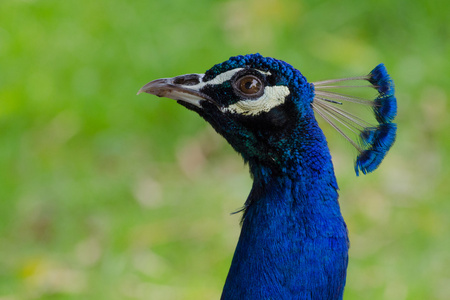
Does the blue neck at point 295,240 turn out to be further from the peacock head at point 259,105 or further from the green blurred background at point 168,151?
the green blurred background at point 168,151

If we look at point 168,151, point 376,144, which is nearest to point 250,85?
point 376,144

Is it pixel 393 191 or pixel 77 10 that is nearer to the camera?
pixel 393 191

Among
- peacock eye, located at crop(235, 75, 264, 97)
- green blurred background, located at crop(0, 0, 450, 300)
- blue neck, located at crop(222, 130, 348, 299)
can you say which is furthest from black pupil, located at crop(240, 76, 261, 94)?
green blurred background, located at crop(0, 0, 450, 300)

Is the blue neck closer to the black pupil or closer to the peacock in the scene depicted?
the peacock

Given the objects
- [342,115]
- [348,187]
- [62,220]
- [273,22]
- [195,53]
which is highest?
[273,22]

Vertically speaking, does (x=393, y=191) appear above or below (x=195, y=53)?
below

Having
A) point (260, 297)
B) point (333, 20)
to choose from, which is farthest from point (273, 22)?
point (260, 297)

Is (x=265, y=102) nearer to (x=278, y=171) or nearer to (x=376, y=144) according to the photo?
(x=278, y=171)

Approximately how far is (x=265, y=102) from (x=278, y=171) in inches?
5.1

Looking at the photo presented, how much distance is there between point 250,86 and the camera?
1.27 metres

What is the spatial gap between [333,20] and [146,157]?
46.4 inches

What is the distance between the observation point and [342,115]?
1.39 metres

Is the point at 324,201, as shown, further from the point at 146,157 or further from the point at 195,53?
the point at 195,53

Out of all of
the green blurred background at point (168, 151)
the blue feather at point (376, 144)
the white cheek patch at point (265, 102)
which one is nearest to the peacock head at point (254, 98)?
the white cheek patch at point (265, 102)
